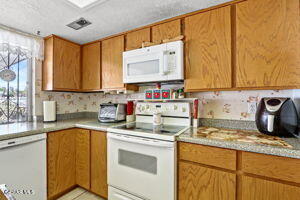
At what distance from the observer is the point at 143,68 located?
1.65 m

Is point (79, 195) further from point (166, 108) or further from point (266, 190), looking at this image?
point (266, 190)

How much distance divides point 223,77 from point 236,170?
77cm

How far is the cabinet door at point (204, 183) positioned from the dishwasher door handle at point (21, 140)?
4.78ft

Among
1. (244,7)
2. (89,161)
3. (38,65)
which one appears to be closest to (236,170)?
(244,7)

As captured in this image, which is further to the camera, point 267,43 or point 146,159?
point 146,159

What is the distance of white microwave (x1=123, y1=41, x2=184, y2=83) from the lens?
4.74ft

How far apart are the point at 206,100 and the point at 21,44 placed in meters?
2.40

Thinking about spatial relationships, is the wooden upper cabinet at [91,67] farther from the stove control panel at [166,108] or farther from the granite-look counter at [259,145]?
the granite-look counter at [259,145]

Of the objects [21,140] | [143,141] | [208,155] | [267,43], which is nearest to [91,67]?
[21,140]

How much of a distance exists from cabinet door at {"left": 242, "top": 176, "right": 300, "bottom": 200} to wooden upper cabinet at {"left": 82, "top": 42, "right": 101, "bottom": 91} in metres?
1.95

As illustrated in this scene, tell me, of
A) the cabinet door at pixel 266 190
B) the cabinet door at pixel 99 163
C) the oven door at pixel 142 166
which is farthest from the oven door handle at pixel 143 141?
the cabinet door at pixel 266 190

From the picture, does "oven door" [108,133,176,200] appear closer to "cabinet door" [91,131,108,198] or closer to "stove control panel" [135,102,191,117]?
"cabinet door" [91,131,108,198]

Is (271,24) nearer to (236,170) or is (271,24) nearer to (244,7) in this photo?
(244,7)

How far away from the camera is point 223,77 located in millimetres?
1312
